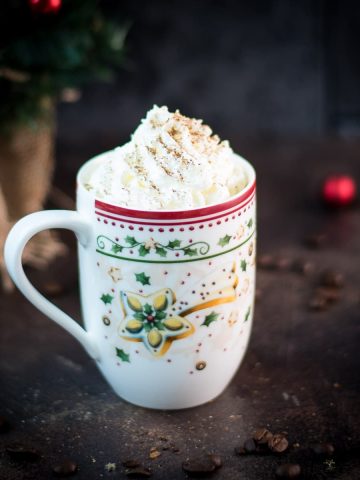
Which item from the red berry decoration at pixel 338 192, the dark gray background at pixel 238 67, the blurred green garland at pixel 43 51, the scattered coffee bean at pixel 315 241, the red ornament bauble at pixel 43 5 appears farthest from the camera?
the dark gray background at pixel 238 67

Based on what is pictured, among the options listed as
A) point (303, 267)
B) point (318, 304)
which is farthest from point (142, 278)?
point (303, 267)

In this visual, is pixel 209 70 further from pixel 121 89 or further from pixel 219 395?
pixel 219 395

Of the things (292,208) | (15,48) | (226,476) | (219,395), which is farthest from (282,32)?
(226,476)

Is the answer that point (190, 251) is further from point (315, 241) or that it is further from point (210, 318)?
point (315, 241)

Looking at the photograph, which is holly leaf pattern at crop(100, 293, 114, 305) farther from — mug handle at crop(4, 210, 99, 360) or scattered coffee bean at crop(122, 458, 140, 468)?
scattered coffee bean at crop(122, 458, 140, 468)

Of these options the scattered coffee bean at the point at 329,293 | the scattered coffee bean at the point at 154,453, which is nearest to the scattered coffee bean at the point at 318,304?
the scattered coffee bean at the point at 329,293

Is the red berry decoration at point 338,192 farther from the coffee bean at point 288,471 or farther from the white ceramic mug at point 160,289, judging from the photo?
the coffee bean at point 288,471

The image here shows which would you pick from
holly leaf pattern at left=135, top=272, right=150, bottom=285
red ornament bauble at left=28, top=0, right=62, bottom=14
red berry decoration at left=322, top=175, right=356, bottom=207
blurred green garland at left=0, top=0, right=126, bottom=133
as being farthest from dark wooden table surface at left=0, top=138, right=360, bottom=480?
red ornament bauble at left=28, top=0, right=62, bottom=14
